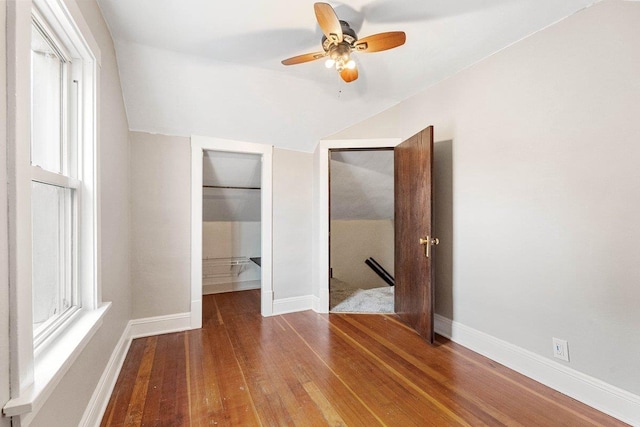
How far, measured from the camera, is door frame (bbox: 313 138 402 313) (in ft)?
9.52

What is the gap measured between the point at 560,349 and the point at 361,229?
323 centimetres

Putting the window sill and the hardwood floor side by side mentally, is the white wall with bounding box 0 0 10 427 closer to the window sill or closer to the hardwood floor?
the window sill

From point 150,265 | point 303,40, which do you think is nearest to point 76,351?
point 150,265

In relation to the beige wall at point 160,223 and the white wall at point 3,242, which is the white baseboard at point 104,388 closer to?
the beige wall at point 160,223

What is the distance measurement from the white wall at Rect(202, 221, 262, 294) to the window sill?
2.45 meters

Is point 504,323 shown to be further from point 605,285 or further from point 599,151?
point 599,151

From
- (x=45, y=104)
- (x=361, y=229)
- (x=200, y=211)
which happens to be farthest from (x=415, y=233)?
(x=45, y=104)

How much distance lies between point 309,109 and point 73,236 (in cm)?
203

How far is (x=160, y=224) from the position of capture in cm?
249

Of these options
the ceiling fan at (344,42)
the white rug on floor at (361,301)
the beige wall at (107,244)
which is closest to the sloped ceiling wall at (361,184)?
the white rug on floor at (361,301)

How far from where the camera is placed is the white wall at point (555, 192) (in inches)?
56.3

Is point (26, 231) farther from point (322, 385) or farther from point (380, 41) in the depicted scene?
point (380, 41)

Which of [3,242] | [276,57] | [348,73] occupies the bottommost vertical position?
[3,242]

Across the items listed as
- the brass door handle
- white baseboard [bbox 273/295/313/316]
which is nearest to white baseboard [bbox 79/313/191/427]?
white baseboard [bbox 273/295/313/316]
